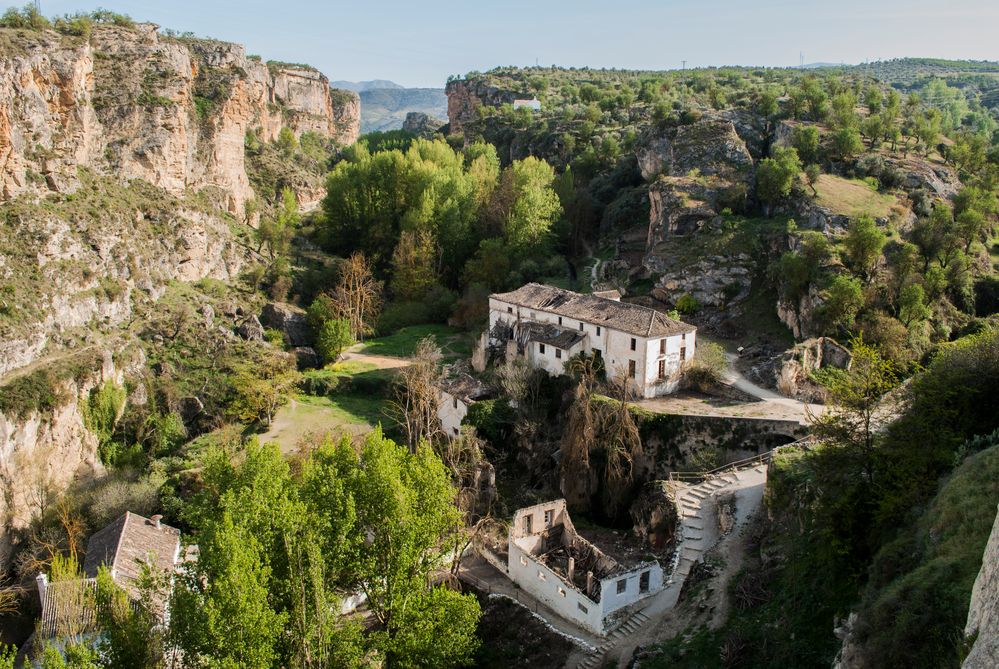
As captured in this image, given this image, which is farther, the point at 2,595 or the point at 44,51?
the point at 44,51

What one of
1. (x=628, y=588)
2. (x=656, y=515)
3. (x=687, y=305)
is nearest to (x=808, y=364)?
(x=687, y=305)

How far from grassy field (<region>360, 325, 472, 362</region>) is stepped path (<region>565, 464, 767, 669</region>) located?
20635mm

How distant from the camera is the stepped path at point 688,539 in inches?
858

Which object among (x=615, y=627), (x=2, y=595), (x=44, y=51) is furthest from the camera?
(x=44, y=51)

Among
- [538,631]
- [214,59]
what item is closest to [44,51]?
[214,59]

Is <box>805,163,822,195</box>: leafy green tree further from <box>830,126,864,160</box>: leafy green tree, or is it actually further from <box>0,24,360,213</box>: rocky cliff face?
<box>0,24,360,213</box>: rocky cliff face

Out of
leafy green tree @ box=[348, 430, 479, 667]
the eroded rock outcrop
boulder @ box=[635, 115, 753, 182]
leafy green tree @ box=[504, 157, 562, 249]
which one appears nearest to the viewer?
leafy green tree @ box=[348, 430, 479, 667]

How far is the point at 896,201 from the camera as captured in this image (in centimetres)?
4578

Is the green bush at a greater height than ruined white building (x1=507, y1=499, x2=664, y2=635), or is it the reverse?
the green bush

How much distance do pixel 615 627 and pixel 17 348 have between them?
29844 mm

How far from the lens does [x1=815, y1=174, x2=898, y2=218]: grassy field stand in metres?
43.6

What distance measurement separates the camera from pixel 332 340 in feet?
153

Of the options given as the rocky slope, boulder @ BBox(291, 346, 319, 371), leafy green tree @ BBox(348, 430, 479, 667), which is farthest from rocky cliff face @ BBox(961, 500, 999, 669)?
boulder @ BBox(291, 346, 319, 371)

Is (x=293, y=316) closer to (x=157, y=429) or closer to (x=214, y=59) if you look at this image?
(x=157, y=429)
